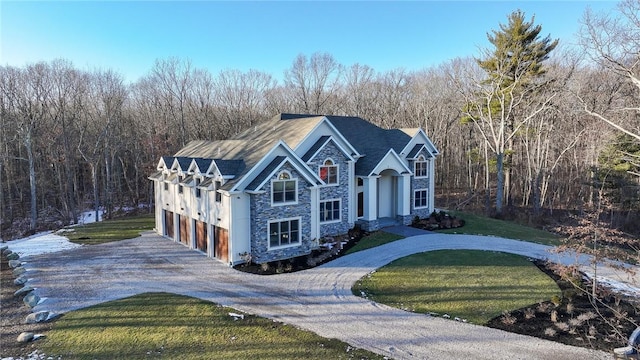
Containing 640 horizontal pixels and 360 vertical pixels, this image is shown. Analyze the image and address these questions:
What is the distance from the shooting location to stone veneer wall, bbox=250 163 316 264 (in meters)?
17.2

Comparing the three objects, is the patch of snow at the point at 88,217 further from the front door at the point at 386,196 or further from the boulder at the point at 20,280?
the front door at the point at 386,196

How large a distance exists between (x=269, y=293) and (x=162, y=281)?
4.89 meters

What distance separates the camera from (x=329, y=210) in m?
21.8

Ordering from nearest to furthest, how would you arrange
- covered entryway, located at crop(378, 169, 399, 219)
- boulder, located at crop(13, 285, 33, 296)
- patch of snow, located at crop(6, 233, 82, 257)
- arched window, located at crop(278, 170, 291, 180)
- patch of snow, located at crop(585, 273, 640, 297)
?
patch of snow, located at crop(585, 273, 640, 297) < boulder, located at crop(13, 285, 33, 296) < arched window, located at crop(278, 170, 291, 180) < patch of snow, located at crop(6, 233, 82, 257) < covered entryway, located at crop(378, 169, 399, 219)

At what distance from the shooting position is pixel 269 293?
14008mm

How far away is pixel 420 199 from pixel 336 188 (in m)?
7.63

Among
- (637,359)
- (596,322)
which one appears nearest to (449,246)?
(596,322)

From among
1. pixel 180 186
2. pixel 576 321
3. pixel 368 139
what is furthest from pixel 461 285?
pixel 180 186

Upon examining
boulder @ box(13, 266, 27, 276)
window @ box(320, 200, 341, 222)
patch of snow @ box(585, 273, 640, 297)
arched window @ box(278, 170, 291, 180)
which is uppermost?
arched window @ box(278, 170, 291, 180)

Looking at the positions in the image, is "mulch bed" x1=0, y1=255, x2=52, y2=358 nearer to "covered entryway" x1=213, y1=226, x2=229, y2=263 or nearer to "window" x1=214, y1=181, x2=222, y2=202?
"covered entryway" x1=213, y1=226, x2=229, y2=263

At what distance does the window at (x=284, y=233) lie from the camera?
58.3 feet

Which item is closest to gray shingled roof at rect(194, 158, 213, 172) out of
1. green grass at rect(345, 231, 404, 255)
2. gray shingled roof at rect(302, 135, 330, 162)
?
gray shingled roof at rect(302, 135, 330, 162)

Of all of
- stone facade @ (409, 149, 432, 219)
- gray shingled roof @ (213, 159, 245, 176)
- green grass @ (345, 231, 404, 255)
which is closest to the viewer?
gray shingled roof @ (213, 159, 245, 176)

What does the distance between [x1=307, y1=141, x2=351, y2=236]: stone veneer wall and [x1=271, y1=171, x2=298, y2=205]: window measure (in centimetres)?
273
